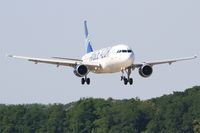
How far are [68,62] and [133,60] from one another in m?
12.7

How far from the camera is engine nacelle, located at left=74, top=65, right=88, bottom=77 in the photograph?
161 meters

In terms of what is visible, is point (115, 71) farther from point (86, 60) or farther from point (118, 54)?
point (86, 60)

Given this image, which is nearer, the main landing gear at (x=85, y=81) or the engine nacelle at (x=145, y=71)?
the engine nacelle at (x=145, y=71)

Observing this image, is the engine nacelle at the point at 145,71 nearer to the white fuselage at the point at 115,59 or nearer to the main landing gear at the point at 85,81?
the white fuselage at the point at 115,59

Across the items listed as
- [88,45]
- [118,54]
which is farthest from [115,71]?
[88,45]

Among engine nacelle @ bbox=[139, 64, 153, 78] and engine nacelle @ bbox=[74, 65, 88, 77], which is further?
engine nacelle @ bbox=[74, 65, 88, 77]

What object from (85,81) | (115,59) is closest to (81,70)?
(85,81)

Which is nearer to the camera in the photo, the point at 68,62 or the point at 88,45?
the point at 68,62

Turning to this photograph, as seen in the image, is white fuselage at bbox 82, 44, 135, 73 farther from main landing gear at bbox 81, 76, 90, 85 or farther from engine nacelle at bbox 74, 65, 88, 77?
main landing gear at bbox 81, 76, 90, 85

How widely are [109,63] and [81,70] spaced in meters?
5.57

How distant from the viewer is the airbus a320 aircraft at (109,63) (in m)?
155

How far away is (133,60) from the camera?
6093 inches

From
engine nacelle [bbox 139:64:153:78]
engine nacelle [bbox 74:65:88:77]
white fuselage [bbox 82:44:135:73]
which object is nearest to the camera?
white fuselage [bbox 82:44:135:73]

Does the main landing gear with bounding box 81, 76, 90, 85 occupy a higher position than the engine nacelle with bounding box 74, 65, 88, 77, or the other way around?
the engine nacelle with bounding box 74, 65, 88, 77
